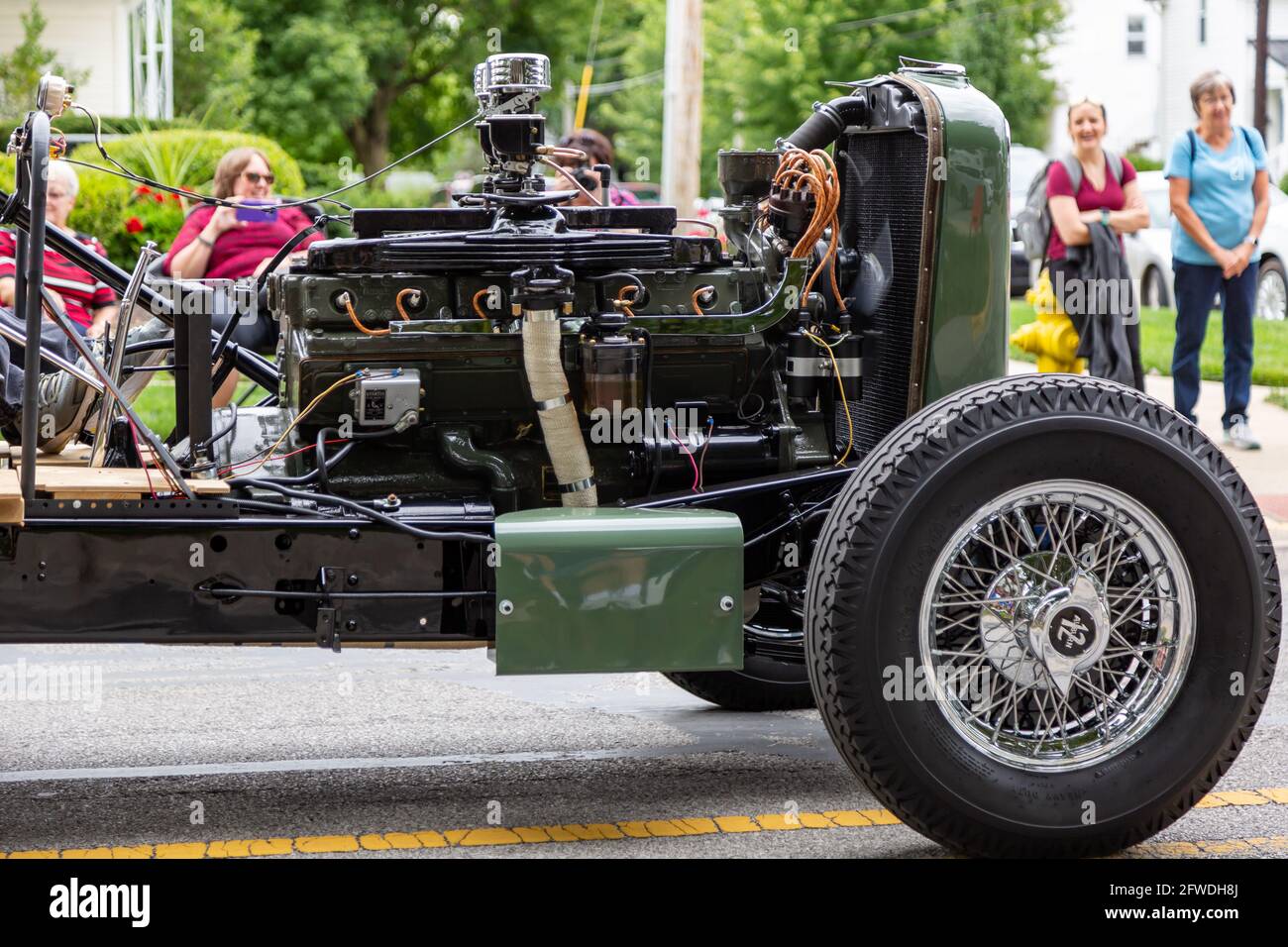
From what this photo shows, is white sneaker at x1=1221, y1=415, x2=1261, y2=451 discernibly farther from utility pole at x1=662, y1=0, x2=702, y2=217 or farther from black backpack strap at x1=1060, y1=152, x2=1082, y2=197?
utility pole at x1=662, y1=0, x2=702, y2=217

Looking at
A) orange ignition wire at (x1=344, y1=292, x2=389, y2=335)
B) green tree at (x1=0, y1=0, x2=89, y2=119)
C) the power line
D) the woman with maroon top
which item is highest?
the power line

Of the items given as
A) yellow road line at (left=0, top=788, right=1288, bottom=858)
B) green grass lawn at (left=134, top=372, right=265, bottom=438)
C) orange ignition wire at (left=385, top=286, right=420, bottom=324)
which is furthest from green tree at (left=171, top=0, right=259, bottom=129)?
yellow road line at (left=0, top=788, right=1288, bottom=858)

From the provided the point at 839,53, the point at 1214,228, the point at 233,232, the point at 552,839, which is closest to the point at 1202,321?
the point at 1214,228

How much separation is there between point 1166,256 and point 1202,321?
1043 centimetres

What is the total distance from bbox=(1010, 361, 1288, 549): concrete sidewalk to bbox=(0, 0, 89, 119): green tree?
18508 mm

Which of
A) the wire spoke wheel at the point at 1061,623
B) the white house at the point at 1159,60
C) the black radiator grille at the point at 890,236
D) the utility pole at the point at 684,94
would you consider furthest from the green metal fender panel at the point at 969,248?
the white house at the point at 1159,60

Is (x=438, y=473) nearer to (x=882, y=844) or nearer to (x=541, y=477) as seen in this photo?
(x=541, y=477)

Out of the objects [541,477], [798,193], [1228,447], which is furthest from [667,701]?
[1228,447]

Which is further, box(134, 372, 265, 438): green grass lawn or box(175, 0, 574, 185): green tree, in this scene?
box(175, 0, 574, 185): green tree

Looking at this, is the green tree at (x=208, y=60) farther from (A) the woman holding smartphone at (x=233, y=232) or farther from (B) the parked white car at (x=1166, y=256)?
(A) the woman holding smartphone at (x=233, y=232)

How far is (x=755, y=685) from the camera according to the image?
584 cm

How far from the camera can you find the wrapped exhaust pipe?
4.56 m

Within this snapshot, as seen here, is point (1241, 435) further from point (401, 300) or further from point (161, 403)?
point (401, 300)

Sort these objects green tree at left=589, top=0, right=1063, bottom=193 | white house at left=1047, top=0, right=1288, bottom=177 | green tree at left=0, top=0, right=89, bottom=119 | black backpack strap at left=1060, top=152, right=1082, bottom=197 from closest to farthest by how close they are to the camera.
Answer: black backpack strap at left=1060, top=152, right=1082, bottom=197, green tree at left=0, top=0, right=89, bottom=119, green tree at left=589, top=0, right=1063, bottom=193, white house at left=1047, top=0, right=1288, bottom=177
